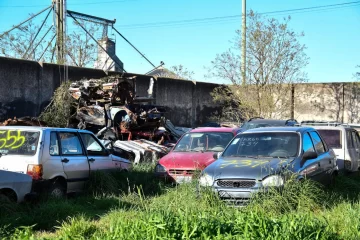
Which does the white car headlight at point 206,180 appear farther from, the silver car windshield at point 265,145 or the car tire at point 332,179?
the car tire at point 332,179

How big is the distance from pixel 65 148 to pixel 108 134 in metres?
6.27

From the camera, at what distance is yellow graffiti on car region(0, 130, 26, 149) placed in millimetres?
8906

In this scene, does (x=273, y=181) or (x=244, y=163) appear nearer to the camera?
(x=273, y=181)

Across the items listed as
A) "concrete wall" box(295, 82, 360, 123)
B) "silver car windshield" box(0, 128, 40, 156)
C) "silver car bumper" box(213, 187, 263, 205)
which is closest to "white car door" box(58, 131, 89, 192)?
"silver car windshield" box(0, 128, 40, 156)

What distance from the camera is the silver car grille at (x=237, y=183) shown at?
7.67 metres

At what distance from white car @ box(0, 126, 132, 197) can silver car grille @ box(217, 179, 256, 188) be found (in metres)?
3.18

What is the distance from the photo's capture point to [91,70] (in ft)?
62.3

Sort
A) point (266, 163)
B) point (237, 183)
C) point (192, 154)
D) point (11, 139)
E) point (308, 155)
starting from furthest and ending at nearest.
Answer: point (192, 154), point (11, 139), point (308, 155), point (266, 163), point (237, 183)

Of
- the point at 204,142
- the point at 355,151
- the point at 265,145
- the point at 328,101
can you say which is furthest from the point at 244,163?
the point at 328,101

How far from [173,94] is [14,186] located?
613 inches

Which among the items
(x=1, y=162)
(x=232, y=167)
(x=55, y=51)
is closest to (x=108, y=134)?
(x=1, y=162)

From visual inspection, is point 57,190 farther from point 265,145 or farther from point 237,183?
point 265,145

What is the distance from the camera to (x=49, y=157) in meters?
8.80

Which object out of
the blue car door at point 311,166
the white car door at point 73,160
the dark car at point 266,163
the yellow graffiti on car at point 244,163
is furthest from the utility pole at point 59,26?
the yellow graffiti on car at point 244,163
